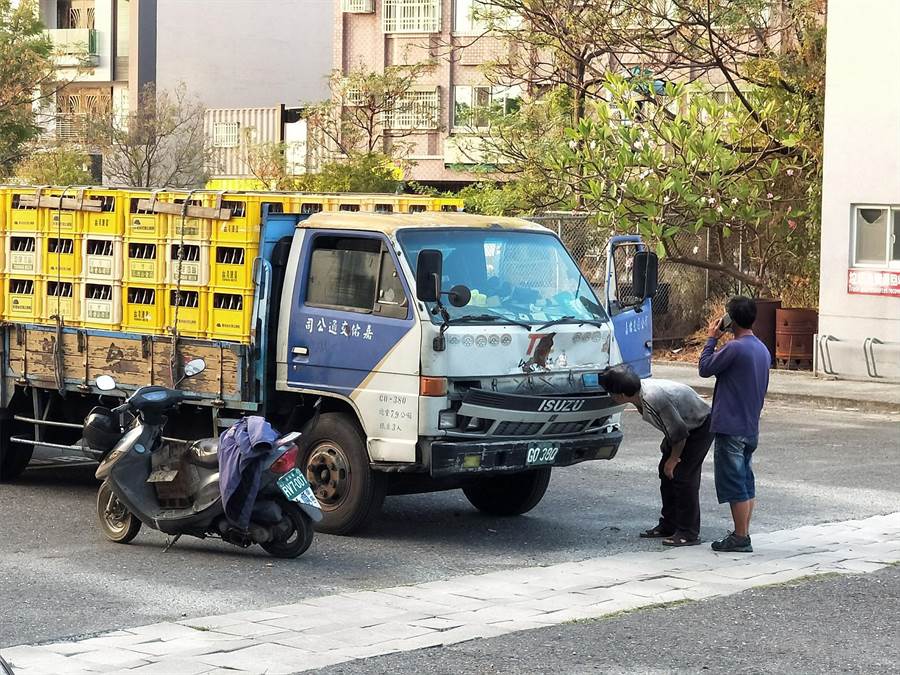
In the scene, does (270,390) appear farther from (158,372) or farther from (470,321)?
(470,321)

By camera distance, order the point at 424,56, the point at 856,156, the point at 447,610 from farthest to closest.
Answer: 1. the point at 424,56
2. the point at 856,156
3. the point at 447,610

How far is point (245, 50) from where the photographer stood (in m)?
56.7

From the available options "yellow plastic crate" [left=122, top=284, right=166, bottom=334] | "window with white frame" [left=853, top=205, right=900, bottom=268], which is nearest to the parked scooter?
"yellow plastic crate" [left=122, top=284, right=166, bottom=334]

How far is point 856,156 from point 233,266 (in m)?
13.8

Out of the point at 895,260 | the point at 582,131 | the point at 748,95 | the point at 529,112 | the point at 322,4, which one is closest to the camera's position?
the point at 895,260

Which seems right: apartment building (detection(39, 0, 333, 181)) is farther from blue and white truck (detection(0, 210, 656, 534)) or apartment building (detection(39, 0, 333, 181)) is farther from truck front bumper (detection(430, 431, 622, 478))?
truck front bumper (detection(430, 431, 622, 478))

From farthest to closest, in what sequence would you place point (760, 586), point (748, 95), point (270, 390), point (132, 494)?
point (748, 95), point (270, 390), point (132, 494), point (760, 586)

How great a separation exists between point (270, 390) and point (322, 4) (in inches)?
1912

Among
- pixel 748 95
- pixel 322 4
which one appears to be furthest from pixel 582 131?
pixel 322 4

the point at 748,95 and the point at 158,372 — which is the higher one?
the point at 748,95

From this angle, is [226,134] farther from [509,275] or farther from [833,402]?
[509,275]

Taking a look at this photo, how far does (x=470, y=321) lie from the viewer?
35.5 ft

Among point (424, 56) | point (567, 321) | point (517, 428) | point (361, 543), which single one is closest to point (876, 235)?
point (567, 321)

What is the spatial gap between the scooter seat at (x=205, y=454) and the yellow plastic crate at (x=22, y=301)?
2.79 metres
